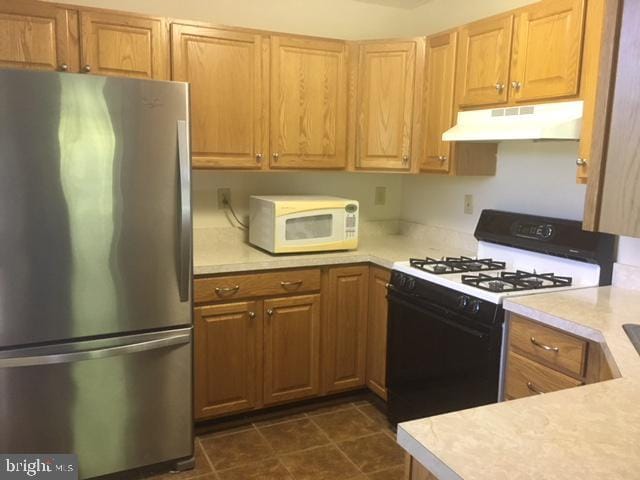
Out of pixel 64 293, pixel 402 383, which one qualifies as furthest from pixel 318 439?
pixel 64 293

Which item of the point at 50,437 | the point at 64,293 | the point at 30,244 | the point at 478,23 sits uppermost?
the point at 478,23

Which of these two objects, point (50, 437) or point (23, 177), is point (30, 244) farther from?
point (50, 437)

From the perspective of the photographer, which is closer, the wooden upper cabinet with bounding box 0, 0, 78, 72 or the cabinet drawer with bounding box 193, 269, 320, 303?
the wooden upper cabinet with bounding box 0, 0, 78, 72

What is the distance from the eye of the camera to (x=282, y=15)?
3.17 metres

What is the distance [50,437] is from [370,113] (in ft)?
7.28

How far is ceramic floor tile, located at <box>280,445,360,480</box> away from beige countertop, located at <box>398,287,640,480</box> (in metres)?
1.45

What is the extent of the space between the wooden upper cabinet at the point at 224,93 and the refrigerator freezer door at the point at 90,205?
56cm

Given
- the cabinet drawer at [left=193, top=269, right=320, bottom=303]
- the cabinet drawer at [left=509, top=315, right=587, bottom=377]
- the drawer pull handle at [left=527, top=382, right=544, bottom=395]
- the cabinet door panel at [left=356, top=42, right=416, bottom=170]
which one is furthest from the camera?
the cabinet door panel at [left=356, top=42, right=416, bottom=170]

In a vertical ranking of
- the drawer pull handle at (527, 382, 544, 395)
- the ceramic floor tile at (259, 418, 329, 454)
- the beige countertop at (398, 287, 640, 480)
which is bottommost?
the ceramic floor tile at (259, 418, 329, 454)

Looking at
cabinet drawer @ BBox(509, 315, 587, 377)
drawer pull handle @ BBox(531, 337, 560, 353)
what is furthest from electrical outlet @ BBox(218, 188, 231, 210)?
drawer pull handle @ BBox(531, 337, 560, 353)

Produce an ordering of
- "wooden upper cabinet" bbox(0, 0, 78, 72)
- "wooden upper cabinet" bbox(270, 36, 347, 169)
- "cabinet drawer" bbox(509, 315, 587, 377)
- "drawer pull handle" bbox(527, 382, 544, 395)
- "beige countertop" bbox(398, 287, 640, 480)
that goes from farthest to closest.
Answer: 1. "wooden upper cabinet" bbox(270, 36, 347, 169)
2. "wooden upper cabinet" bbox(0, 0, 78, 72)
3. "drawer pull handle" bbox(527, 382, 544, 395)
4. "cabinet drawer" bbox(509, 315, 587, 377)
5. "beige countertop" bbox(398, 287, 640, 480)

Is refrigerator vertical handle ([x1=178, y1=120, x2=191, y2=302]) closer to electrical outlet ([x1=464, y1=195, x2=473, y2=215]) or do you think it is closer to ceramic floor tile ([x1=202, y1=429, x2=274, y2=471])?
ceramic floor tile ([x1=202, y1=429, x2=274, y2=471])

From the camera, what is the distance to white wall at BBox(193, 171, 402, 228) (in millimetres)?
3105

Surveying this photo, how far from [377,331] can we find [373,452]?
626 millimetres
